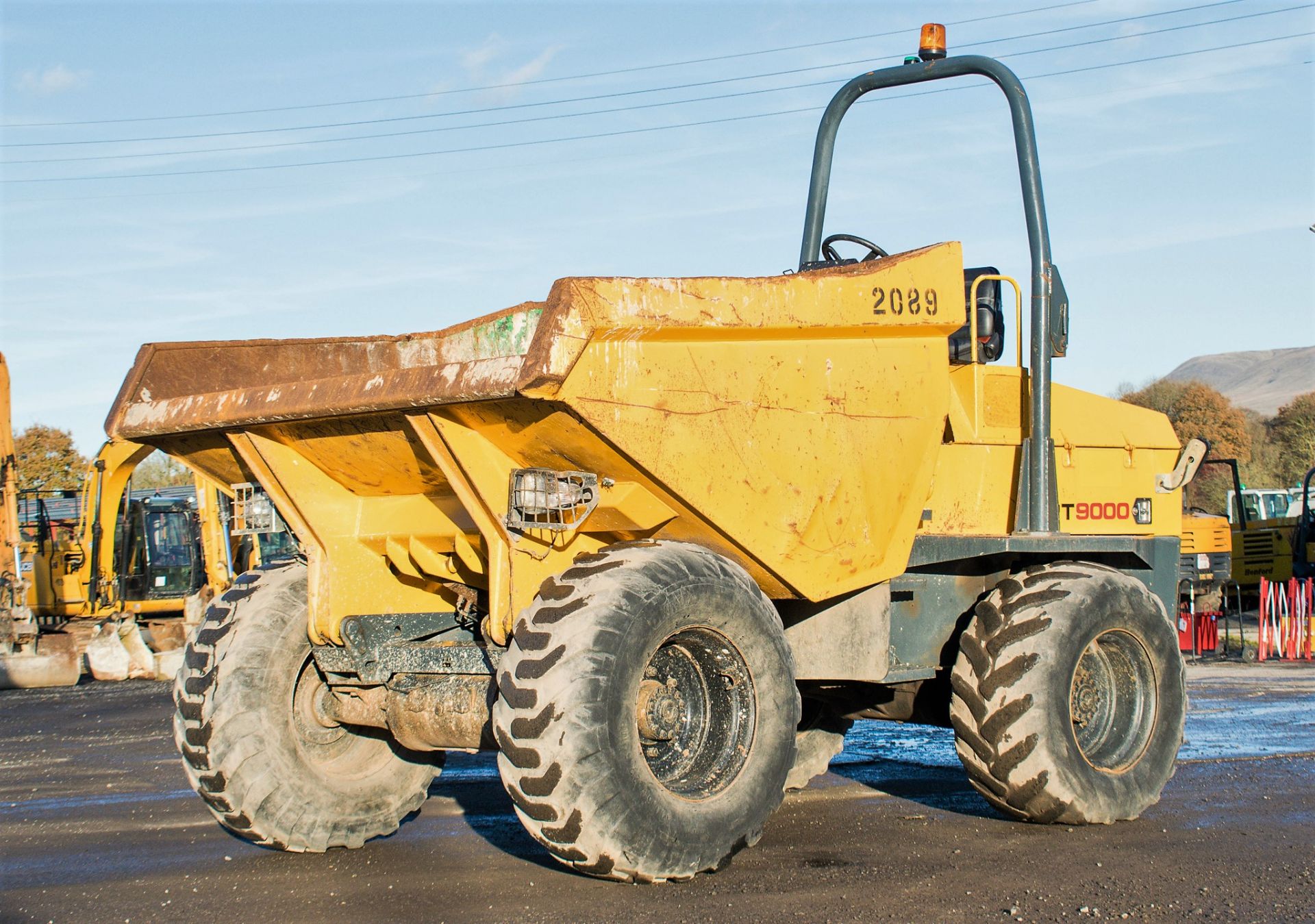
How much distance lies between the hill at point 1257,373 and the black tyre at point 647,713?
142 metres

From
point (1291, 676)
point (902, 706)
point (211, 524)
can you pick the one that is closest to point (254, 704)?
point (902, 706)

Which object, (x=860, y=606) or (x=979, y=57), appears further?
(x=979, y=57)

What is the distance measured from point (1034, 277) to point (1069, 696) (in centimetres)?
207

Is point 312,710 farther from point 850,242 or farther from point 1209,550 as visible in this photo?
point 1209,550

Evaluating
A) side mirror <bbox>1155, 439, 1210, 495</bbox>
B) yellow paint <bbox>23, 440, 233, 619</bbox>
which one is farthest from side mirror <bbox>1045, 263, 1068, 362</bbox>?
yellow paint <bbox>23, 440, 233, 619</bbox>

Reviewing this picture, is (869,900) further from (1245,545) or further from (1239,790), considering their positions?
(1245,545)

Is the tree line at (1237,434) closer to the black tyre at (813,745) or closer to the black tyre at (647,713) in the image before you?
the black tyre at (813,745)

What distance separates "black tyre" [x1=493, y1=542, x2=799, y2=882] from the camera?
182 inches

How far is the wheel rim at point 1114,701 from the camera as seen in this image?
261 inches

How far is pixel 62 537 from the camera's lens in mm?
20922

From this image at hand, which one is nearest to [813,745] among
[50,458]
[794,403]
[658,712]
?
[658,712]

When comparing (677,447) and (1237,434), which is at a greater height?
(1237,434)

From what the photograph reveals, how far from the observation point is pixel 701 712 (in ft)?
17.5

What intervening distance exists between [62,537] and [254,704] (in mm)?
16758
